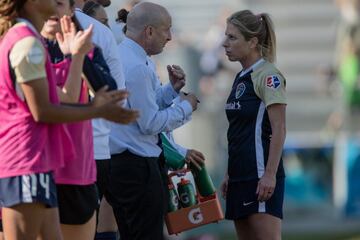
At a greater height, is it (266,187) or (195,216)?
(266,187)

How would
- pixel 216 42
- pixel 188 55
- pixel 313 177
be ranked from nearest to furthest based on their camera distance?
pixel 188 55 → pixel 313 177 → pixel 216 42

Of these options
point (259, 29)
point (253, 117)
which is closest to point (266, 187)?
point (253, 117)

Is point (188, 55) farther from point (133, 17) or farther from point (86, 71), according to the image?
point (86, 71)

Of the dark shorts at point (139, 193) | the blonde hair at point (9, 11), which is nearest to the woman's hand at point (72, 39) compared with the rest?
the blonde hair at point (9, 11)

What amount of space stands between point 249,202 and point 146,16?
1279 millimetres

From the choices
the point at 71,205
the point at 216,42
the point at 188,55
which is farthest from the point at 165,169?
the point at 216,42

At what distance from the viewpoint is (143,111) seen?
6.44 meters

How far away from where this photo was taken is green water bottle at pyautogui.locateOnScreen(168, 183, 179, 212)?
693 centimetres

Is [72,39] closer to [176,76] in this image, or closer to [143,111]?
[143,111]

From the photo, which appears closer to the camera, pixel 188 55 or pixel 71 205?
pixel 71 205

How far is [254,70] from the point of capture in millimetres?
6668

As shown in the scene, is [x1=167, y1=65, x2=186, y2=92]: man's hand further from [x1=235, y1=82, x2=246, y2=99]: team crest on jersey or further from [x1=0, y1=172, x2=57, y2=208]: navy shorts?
[x1=0, y1=172, x2=57, y2=208]: navy shorts

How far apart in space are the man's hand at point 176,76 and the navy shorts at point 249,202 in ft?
2.34

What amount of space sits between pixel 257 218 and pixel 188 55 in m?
7.75
